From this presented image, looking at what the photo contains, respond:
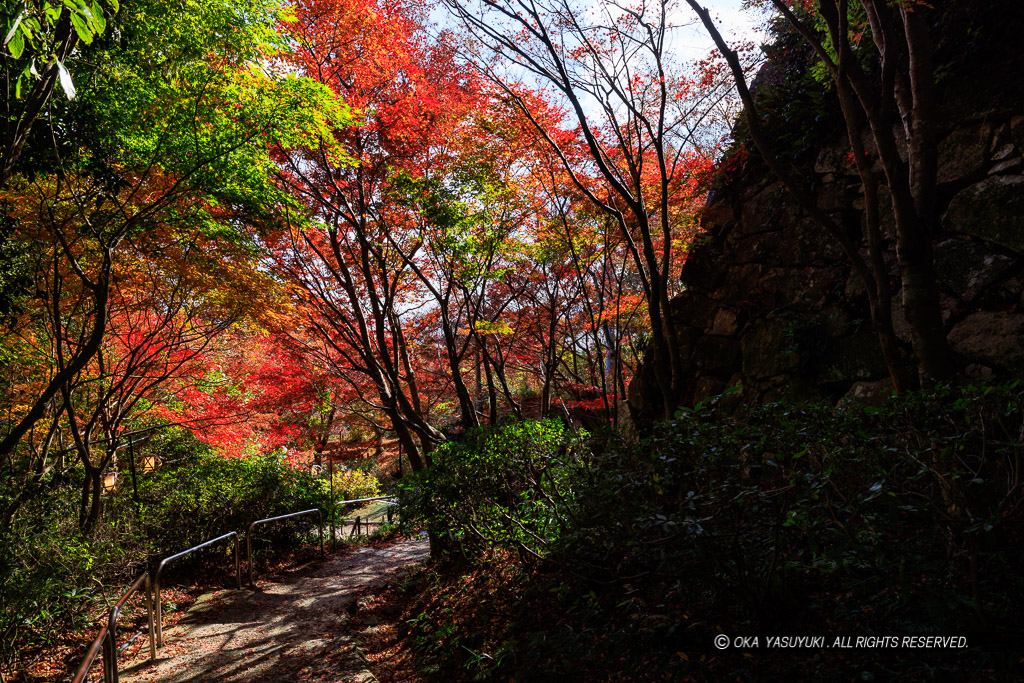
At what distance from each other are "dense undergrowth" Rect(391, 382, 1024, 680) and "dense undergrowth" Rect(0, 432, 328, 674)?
15.2ft

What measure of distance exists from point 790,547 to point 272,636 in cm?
624

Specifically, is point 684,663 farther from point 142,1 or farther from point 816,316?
point 142,1

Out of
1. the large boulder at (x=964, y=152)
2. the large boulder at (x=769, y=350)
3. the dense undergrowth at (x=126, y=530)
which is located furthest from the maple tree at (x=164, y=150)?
the large boulder at (x=964, y=152)

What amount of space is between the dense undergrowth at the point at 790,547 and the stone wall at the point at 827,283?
2.84 m

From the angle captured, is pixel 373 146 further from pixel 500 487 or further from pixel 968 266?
pixel 968 266

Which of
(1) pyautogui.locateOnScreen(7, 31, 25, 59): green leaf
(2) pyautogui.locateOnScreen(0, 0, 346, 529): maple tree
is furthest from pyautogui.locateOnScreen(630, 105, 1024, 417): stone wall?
(1) pyautogui.locateOnScreen(7, 31, 25, 59): green leaf

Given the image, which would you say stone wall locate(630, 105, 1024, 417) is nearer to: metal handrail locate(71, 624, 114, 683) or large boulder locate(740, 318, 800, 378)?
large boulder locate(740, 318, 800, 378)

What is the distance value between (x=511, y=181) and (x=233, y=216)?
14.1 feet

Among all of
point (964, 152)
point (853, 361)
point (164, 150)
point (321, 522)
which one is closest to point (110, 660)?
point (164, 150)

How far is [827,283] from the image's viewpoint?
660 cm

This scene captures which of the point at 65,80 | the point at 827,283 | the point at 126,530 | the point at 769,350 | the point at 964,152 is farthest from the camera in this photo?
the point at 126,530

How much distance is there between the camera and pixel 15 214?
5938mm

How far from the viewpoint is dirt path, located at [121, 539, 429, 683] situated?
5211 millimetres

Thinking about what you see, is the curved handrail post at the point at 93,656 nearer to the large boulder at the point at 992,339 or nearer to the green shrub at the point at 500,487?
the green shrub at the point at 500,487
